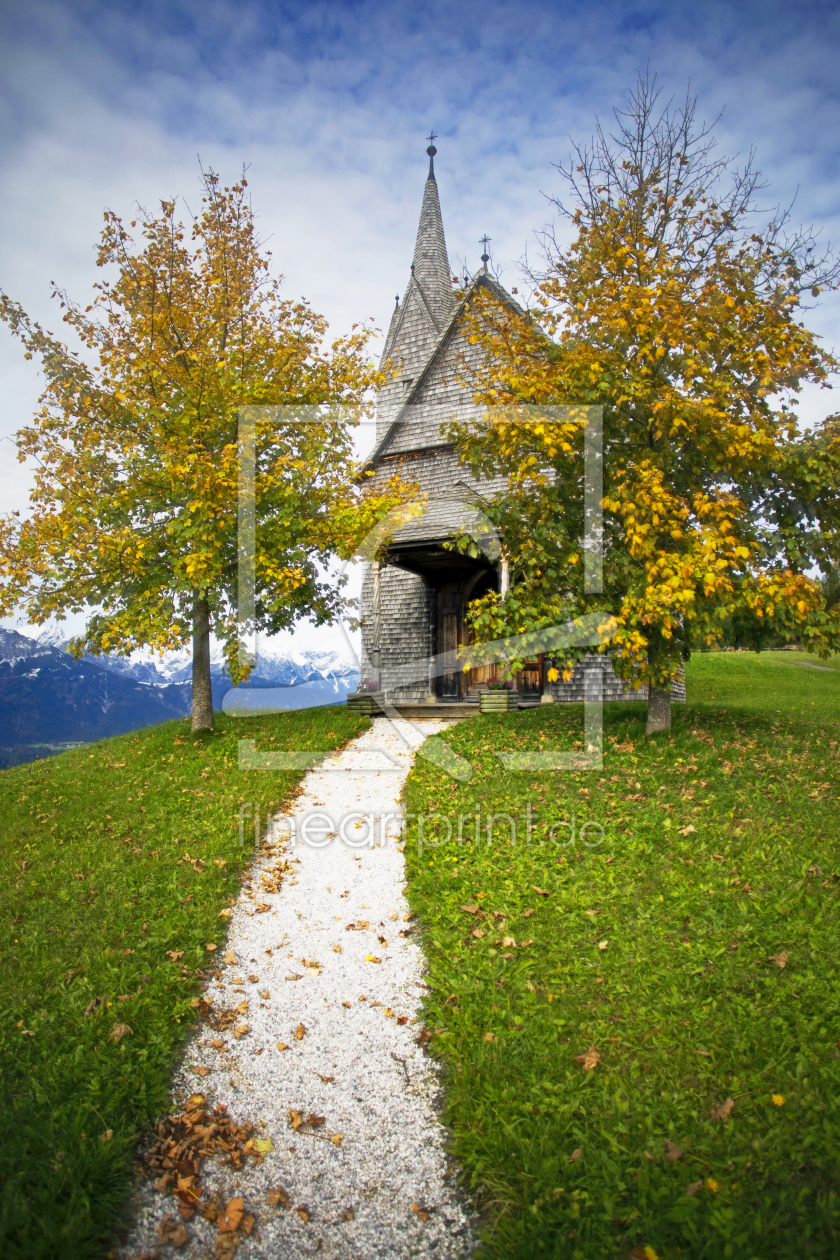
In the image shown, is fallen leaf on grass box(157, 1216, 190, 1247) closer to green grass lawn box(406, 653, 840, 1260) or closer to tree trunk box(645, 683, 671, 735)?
green grass lawn box(406, 653, 840, 1260)

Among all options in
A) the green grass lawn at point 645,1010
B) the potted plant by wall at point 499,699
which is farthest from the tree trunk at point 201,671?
the green grass lawn at point 645,1010

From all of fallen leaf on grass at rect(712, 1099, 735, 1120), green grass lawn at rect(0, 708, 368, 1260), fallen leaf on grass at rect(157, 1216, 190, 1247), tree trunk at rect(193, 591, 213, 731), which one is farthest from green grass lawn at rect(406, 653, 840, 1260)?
tree trunk at rect(193, 591, 213, 731)

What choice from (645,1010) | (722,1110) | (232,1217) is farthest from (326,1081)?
(722,1110)

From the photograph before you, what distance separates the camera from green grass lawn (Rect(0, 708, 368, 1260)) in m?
2.88

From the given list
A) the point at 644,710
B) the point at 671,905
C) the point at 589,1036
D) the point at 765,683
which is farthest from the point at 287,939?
the point at 765,683

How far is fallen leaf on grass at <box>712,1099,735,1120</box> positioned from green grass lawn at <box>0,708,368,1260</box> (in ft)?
9.19

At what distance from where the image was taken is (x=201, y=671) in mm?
12750

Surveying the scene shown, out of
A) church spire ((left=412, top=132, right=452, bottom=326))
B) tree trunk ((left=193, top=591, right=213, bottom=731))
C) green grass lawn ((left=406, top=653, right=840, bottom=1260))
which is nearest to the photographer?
green grass lawn ((left=406, top=653, right=840, bottom=1260))

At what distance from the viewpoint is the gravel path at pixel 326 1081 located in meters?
2.86

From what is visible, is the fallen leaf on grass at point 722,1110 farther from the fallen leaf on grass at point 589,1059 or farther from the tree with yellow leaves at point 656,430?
the tree with yellow leaves at point 656,430

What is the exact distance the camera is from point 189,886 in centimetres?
579

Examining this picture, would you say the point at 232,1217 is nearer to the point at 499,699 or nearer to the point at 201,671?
the point at 201,671

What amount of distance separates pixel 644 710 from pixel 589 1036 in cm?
942

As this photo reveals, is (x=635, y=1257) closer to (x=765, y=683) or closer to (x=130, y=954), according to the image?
(x=130, y=954)
